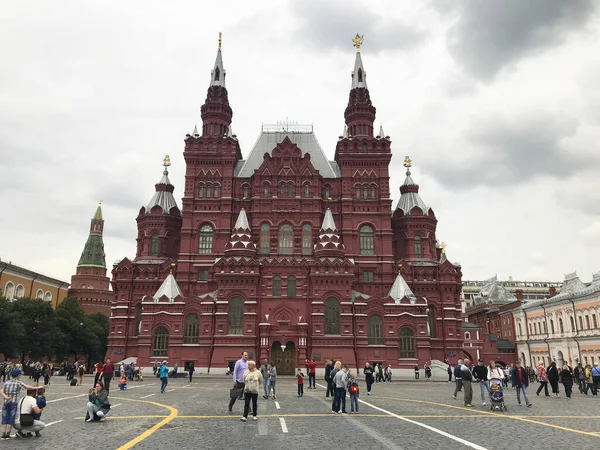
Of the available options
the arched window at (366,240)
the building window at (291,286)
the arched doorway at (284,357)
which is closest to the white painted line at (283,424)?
the arched doorway at (284,357)

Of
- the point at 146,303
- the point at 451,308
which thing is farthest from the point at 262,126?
the point at 451,308

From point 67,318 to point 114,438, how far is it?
6552 centimetres

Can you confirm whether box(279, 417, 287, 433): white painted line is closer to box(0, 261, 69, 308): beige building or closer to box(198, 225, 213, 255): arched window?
box(198, 225, 213, 255): arched window

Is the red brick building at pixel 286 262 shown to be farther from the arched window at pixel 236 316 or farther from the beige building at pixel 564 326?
the beige building at pixel 564 326

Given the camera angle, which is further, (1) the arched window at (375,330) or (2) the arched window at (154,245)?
(2) the arched window at (154,245)

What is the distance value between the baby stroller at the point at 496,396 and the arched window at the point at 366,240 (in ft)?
130

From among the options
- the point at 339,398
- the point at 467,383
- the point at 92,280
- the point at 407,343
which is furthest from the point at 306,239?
the point at 92,280

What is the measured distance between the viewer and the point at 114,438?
11.9m

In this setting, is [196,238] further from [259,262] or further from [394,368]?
[394,368]

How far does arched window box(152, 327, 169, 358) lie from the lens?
170ft

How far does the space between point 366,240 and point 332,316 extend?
11.5m

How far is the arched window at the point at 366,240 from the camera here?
5844 centimetres

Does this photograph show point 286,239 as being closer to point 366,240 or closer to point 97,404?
point 366,240

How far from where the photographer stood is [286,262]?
53.5 meters
